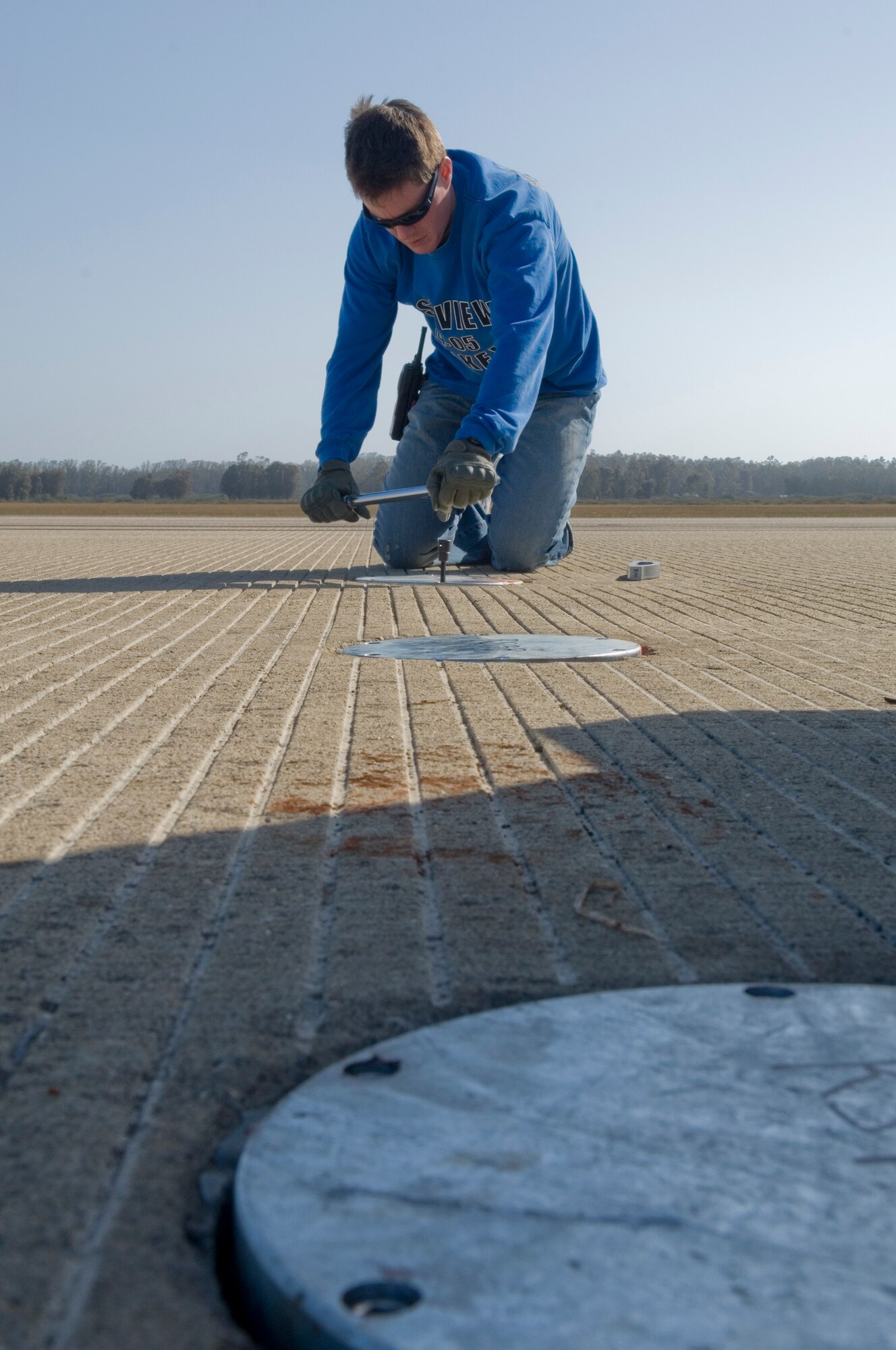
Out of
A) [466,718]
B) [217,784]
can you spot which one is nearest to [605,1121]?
[217,784]

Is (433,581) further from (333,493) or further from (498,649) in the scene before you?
(498,649)

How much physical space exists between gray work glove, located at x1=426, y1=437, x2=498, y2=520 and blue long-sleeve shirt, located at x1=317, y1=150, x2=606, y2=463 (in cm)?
6

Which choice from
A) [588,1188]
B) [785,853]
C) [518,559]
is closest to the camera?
[588,1188]

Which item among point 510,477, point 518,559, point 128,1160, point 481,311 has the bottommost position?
point 128,1160

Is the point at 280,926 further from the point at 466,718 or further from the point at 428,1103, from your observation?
the point at 466,718

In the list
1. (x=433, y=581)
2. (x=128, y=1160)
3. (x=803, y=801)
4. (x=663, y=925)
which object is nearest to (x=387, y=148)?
(x=433, y=581)

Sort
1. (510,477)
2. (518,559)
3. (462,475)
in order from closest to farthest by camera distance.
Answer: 1. (462,475)
2. (510,477)
3. (518,559)

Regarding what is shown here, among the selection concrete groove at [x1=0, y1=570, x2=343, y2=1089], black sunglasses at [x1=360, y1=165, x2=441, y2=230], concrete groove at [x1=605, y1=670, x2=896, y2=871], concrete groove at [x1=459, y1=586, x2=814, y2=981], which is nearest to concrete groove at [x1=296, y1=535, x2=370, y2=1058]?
concrete groove at [x1=0, y1=570, x2=343, y2=1089]

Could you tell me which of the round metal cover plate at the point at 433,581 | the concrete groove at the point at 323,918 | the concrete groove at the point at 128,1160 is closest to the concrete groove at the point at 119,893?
the concrete groove at the point at 128,1160

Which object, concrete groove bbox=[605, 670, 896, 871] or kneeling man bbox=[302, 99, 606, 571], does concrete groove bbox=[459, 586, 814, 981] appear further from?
kneeling man bbox=[302, 99, 606, 571]

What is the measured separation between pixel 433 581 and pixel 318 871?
16.2 ft

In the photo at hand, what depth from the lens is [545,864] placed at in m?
2.04

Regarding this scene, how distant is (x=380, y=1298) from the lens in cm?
89

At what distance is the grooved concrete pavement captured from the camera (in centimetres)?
114
